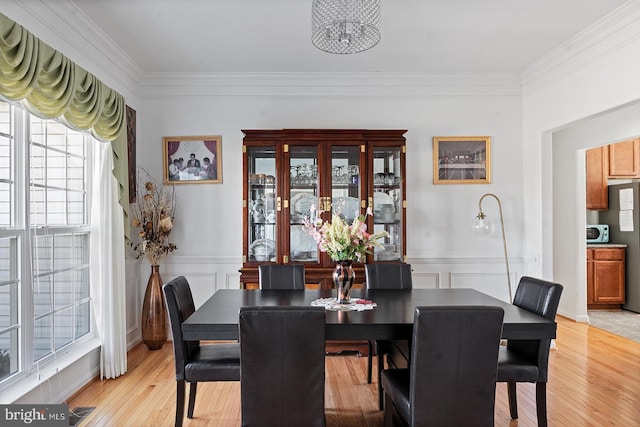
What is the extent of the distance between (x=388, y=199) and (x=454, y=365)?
2433 millimetres

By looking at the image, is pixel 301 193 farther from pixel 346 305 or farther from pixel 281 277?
pixel 346 305

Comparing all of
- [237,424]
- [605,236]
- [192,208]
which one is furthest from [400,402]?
[605,236]

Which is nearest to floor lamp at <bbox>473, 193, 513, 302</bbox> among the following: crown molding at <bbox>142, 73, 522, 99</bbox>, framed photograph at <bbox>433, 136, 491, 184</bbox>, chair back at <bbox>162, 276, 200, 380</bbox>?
framed photograph at <bbox>433, 136, 491, 184</bbox>

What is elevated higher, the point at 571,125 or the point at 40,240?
the point at 571,125

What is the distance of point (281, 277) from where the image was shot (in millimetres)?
3264

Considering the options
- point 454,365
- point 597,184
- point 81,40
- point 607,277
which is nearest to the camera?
point 454,365

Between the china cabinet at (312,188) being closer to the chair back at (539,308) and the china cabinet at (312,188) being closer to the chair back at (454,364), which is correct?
the chair back at (539,308)

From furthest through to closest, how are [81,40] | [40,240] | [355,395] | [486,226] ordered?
[486,226], [81,40], [355,395], [40,240]

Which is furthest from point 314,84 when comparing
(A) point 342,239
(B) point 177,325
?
(B) point 177,325

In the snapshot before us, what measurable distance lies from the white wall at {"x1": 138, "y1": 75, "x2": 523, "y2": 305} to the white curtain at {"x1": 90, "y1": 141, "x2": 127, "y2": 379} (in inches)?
41.2

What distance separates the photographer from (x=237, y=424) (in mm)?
2596

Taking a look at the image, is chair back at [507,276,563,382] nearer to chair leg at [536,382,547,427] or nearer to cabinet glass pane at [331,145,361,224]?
chair leg at [536,382,547,427]

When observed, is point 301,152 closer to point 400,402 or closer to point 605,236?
point 400,402

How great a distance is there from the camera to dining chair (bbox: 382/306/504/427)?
6.04 ft
